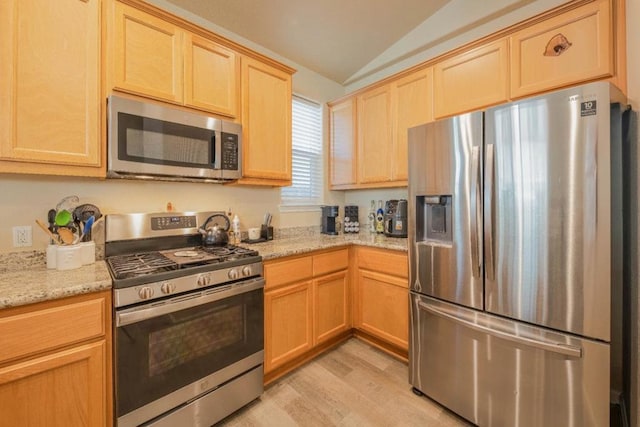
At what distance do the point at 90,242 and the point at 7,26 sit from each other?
1075 mm

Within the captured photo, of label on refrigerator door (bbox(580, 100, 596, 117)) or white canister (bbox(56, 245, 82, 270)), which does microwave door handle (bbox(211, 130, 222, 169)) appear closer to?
white canister (bbox(56, 245, 82, 270))

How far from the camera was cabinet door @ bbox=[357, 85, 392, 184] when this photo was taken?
2.63 metres

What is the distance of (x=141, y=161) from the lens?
1.64 metres

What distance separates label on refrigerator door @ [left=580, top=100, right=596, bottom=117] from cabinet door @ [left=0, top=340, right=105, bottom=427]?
237 cm

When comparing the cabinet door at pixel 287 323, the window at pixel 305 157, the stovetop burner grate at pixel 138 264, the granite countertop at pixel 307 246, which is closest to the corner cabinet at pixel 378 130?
the window at pixel 305 157

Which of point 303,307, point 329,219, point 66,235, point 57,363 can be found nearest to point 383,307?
point 303,307

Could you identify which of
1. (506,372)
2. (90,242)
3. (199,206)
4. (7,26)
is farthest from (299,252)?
(7,26)

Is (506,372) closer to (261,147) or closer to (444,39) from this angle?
(261,147)

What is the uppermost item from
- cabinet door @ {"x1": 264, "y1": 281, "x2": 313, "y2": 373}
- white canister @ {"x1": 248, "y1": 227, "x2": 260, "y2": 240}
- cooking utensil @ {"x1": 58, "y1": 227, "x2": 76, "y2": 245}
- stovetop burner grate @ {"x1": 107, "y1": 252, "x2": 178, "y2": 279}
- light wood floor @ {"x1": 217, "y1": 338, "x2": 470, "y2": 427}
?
cooking utensil @ {"x1": 58, "y1": 227, "x2": 76, "y2": 245}

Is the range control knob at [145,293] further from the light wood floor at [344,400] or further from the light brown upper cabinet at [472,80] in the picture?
the light brown upper cabinet at [472,80]

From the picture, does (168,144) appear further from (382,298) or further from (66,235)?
(382,298)

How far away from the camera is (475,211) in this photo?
153 cm

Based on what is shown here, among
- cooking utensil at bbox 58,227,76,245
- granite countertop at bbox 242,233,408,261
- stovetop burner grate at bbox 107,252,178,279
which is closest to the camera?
stovetop burner grate at bbox 107,252,178,279

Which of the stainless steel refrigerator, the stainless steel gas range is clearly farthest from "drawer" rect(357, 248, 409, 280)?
the stainless steel gas range
